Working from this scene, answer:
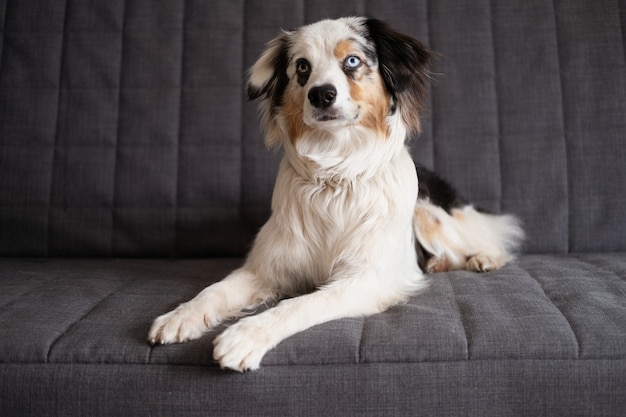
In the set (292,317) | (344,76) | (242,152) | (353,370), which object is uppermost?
(344,76)

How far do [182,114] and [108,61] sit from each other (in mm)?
457

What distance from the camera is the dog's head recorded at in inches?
68.1

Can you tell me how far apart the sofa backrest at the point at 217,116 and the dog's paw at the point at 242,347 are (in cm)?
117

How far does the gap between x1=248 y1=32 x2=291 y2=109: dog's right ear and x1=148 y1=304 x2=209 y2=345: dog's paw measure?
0.84 meters

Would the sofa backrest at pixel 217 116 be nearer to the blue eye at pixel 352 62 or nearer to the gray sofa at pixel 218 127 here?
the gray sofa at pixel 218 127

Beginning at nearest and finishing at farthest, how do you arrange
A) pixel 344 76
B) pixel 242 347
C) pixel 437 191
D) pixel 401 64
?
pixel 242 347 < pixel 344 76 < pixel 401 64 < pixel 437 191

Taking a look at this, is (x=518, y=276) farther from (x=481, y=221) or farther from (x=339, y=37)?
(x=339, y=37)

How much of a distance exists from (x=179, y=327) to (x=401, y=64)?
117cm

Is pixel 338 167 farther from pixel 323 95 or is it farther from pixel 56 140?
pixel 56 140

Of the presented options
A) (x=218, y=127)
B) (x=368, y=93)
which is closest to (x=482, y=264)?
(x=368, y=93)

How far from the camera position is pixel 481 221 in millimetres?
2354

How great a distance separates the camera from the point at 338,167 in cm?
184

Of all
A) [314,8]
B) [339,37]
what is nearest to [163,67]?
[314,8]

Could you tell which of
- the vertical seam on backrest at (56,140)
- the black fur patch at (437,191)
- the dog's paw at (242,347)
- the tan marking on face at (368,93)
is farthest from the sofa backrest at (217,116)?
the dog's paw at (242,347)
